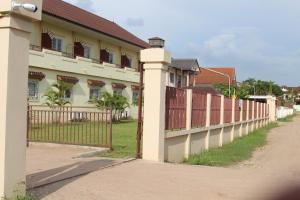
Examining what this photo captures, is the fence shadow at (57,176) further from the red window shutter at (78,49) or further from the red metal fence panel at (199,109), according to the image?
the red window shutter at (78,49)

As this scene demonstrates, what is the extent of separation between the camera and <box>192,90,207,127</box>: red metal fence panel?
44.8 ft

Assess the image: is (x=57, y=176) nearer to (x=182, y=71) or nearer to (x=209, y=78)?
(x=182, y=71)

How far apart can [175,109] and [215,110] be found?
17.7 ft

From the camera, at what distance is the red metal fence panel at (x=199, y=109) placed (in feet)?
44.8

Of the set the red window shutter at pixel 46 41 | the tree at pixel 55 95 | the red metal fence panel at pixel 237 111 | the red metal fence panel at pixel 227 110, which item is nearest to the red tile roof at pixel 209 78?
the red window shutter at pixel 46 41

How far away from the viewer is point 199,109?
1426 cm

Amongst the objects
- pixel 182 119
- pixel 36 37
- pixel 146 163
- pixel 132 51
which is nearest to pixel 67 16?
pixel 36 37

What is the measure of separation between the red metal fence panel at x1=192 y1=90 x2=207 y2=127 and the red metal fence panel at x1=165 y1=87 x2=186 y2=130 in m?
1.12

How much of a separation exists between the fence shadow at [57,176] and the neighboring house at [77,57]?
1359 centimetres

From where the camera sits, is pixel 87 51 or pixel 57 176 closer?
pixel 57 176

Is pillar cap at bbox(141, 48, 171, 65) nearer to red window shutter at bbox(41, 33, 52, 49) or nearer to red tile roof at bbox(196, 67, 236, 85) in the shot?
red window shutter at bbox(41, 33, 52, 49)

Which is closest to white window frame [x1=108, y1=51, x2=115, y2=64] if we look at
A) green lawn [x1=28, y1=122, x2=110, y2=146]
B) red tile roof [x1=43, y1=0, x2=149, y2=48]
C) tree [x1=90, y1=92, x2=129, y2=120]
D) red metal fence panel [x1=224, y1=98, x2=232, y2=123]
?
red tile roof [x1=43, y1=0, x2=149, y2=48]

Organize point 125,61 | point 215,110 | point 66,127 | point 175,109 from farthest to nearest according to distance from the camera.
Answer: point 125,61 → point 215,110 → point 66,127 → point 175,109

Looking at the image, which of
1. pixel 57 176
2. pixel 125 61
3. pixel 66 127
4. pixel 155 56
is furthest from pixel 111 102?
pixel 57 176
